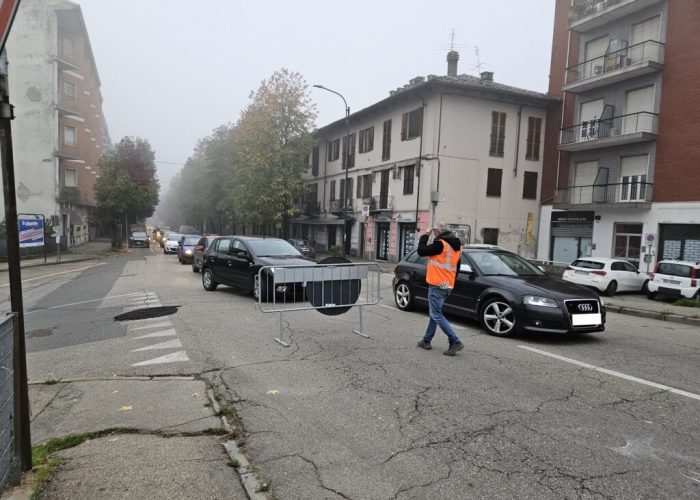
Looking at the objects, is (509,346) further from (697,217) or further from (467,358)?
(697,217)

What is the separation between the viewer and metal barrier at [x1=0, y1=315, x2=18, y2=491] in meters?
2.59

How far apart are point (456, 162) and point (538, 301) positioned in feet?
68.1

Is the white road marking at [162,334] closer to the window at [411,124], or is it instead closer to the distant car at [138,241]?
the window at [411,124]

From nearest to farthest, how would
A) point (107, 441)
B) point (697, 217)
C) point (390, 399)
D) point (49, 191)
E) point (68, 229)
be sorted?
point (107, 441) < point (390, 399) < point (697, 217) < point (49, 191) < point (68, 229)

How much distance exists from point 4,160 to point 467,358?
5.20 meters

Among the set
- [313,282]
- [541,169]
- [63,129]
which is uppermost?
[63,129]

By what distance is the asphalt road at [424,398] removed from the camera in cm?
312

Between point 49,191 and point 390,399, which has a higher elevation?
point 49,191

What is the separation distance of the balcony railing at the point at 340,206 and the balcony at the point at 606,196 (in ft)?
46.3

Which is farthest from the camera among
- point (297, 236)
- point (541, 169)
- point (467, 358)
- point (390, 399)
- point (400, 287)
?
point (297, 236)

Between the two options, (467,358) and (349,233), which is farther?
(349,233)

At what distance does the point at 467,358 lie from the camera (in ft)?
19.9

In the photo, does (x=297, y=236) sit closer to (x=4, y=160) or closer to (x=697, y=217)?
(x=697, y=217)

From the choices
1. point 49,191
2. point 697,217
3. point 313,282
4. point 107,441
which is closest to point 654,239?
point 697,217
